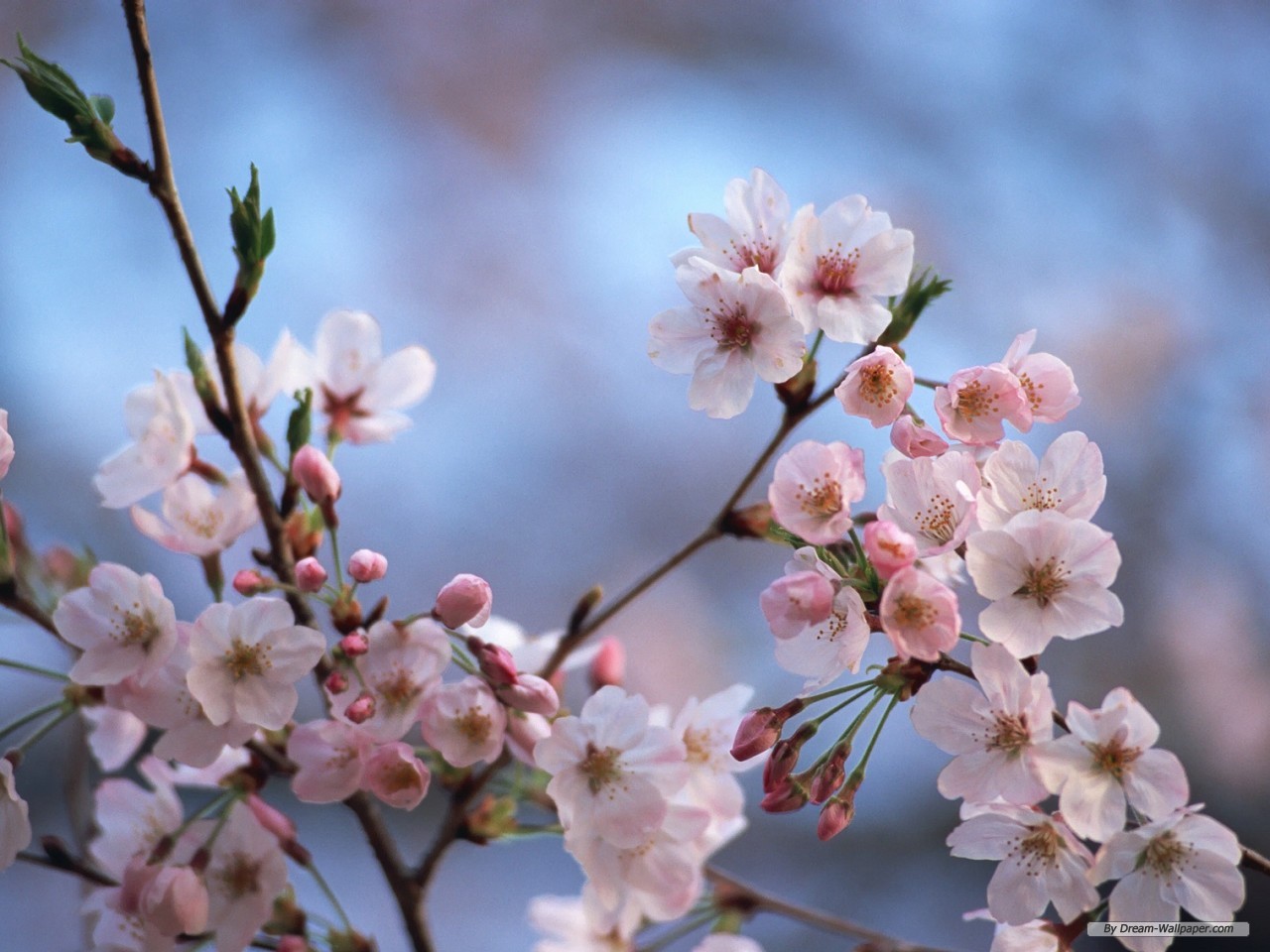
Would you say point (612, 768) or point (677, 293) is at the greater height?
point (677, 293)

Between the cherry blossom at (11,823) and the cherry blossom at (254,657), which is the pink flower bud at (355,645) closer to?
the cherry blossom at (254,657)

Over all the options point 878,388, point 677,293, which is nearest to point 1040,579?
point 878,388

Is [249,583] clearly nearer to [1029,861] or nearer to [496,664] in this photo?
[496,664]

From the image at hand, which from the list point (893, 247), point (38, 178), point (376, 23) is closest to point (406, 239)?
point (376, 23)

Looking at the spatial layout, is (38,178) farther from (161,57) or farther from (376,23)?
(376,23)

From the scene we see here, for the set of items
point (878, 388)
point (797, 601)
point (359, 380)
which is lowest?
point (797, 601)

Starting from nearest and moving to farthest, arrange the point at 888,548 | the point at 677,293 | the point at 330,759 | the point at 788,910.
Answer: the point at 888,548 < the point at 330,759 < the point at 788,910 < the point at 677,293

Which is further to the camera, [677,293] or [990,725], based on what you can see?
[677,293]

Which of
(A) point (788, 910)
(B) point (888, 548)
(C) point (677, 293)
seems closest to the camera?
(B) point (888, 548)

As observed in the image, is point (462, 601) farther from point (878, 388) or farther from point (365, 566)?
point (878, 388)

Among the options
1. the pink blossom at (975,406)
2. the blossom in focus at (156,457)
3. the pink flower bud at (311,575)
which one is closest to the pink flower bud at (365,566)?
the pink flower bud at (311,575)
